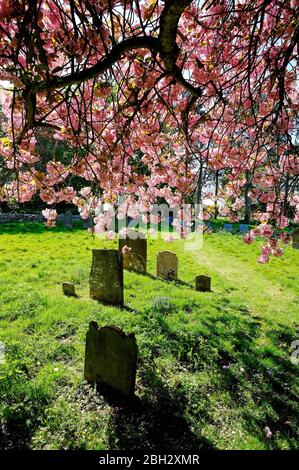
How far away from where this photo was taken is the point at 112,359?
151 inches

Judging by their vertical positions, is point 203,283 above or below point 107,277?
below

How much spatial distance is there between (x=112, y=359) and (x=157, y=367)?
82 cm

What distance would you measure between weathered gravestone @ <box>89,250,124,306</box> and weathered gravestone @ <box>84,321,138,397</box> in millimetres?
2477

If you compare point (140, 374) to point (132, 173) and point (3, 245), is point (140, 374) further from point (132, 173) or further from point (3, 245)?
point (3, 245)

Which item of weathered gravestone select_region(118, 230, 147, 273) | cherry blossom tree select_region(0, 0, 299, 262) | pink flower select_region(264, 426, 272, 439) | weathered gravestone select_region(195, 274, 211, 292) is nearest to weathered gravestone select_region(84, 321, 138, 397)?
pink flower select_region(264, 426, 272, 439)

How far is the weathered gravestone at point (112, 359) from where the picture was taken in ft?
12.2

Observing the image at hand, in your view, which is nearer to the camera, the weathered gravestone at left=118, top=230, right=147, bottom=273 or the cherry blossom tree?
the cherry blossom tree

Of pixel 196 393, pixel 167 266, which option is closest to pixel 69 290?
pixel 167 266

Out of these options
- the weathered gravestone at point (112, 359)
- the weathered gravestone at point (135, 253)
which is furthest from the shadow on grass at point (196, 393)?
the weathered gravestone at point (135, 253)

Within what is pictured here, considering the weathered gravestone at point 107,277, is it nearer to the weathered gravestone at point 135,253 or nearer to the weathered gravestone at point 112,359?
the weathered gravestone at point 135,253

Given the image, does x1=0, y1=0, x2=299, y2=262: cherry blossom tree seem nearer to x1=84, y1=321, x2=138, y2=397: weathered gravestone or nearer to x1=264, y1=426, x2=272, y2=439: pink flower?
x1=84, y1=321, x2=138, y2=397: weathered gravestone

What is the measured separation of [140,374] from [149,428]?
0.89 m

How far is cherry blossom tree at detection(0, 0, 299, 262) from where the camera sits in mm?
2307

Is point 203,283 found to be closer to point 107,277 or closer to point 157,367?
point 107,277
